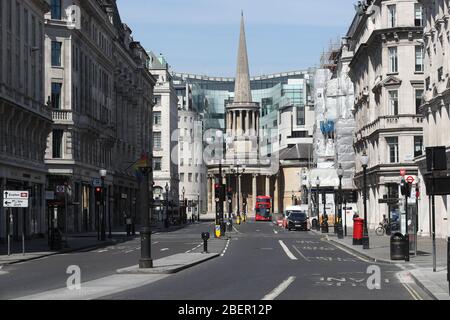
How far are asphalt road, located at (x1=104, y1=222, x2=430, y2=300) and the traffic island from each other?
48 cm

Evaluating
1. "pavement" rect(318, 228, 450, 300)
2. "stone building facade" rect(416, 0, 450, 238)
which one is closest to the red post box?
"pavement" rect(318, 228, 450, 300)

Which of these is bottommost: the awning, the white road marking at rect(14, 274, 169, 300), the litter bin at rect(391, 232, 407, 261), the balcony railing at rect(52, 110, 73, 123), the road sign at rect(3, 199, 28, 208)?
the white road marking at rect(14, 274, 169, 300)

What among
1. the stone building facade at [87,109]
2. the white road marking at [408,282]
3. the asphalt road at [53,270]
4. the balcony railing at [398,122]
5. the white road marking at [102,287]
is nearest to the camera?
the white road marking at [102,287]

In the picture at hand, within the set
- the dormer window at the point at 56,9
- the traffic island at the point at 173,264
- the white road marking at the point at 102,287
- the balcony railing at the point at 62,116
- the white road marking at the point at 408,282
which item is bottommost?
the white road marking at the point at 408,282

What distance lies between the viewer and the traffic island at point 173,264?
32.8 m

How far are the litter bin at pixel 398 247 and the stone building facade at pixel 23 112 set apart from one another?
1042 inches

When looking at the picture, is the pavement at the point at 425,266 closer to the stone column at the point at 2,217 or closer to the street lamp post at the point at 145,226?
the street lamp post at the point at 145,226

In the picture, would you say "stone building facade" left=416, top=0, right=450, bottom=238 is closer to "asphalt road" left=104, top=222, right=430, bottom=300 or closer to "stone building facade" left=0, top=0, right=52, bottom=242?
"asphalt road" left=104, top=222, right=430, bottom=300

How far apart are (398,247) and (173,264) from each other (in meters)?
9.76

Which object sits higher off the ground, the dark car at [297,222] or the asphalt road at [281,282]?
the dark car at [297,222]

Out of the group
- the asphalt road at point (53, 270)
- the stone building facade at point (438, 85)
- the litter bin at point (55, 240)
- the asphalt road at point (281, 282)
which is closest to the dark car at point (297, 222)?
the stone building facade at point (438, 85)

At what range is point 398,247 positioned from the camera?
40.8 m

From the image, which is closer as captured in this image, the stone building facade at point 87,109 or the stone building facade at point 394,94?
the stone building facade at point 394,94

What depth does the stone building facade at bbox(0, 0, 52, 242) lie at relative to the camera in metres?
61.6
